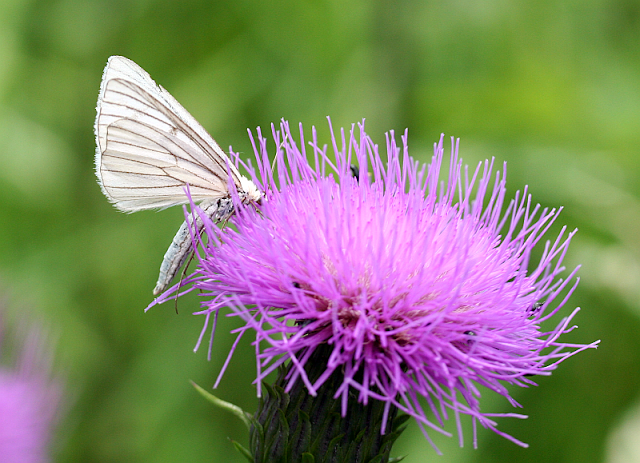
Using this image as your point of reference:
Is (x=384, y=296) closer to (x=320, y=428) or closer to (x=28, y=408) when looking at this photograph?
(x=320, y=428)

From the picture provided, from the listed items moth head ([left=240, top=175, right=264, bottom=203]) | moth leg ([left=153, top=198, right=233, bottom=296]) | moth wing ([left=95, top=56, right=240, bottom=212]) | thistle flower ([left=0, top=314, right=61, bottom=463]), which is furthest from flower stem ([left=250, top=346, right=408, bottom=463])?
thistle flower ([left=0, top=314, right=61, bottom=463])

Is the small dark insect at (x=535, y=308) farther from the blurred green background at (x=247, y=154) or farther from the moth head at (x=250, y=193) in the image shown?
the blurred green background at (x=247, y=154)

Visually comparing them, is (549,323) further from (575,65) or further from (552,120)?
(575,65)

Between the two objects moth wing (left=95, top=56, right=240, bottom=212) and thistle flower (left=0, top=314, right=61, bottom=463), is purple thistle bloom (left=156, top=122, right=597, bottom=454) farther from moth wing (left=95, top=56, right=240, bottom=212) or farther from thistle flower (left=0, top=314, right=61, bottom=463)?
thistle flower (left=0, top=314, right=61, bottom=463)

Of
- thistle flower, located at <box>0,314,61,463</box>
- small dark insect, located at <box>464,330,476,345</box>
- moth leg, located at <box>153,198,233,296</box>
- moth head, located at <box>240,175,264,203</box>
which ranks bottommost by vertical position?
thistle flower, located at <box>0,314,61,463</box>

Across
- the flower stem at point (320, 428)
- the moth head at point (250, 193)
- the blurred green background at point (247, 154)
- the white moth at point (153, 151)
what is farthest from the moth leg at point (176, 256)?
the blurred green background at point (247, 154)

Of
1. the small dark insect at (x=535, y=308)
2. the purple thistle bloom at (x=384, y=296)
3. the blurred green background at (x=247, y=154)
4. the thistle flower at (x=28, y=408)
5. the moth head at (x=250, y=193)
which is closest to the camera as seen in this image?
the purple thistle bloom at (x=384, y=296)

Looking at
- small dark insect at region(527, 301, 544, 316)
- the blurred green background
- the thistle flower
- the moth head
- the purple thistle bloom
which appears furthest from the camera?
the blurred green background
